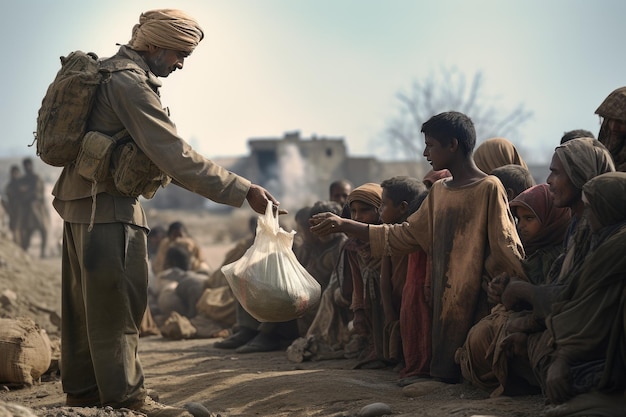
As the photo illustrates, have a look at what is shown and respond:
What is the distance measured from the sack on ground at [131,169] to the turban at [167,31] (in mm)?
672

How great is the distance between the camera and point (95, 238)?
5.86 meters

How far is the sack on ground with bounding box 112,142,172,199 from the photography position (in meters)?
5.82

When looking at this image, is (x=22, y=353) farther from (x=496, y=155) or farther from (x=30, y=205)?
(x=30, y=205)

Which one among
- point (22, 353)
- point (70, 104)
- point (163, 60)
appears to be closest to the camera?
point (70, 104)

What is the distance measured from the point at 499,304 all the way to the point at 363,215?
76.2 inches

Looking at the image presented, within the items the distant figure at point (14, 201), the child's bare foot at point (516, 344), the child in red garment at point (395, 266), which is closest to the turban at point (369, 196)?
the child in red garment at point (395, 266)

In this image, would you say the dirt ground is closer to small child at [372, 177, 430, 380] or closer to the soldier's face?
small child at [372, 177, 430, 380]

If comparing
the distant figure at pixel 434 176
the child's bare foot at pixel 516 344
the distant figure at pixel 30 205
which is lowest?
the child's bare foot at pixel 516 344

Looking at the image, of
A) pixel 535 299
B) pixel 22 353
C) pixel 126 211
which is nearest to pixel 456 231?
pixel 535 299

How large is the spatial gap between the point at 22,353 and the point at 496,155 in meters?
4.05

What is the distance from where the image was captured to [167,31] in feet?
19.7

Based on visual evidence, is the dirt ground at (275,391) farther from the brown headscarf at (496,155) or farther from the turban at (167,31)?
the turban at (167,31)

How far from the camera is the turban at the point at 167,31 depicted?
6.02m

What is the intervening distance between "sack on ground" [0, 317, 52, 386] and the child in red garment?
2735mm
